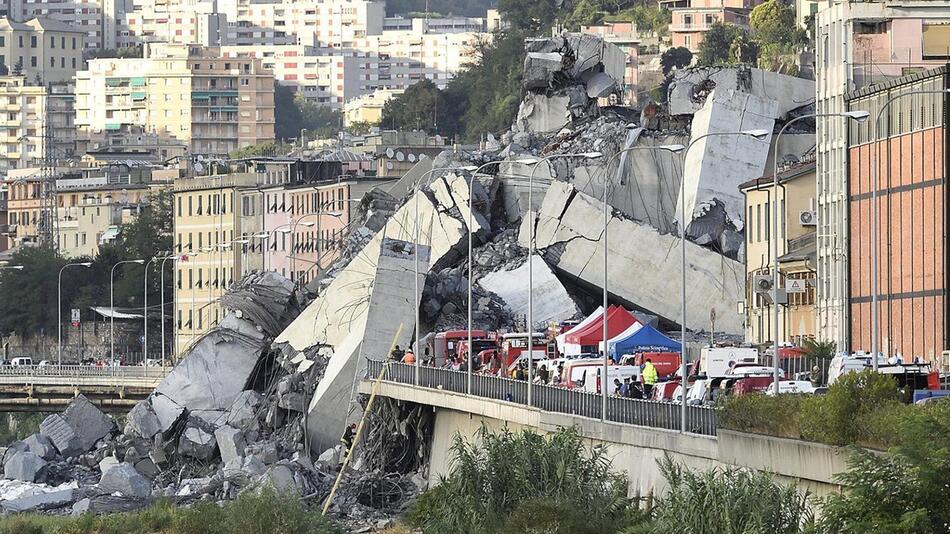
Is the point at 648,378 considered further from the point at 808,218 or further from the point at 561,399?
the point at 808,218

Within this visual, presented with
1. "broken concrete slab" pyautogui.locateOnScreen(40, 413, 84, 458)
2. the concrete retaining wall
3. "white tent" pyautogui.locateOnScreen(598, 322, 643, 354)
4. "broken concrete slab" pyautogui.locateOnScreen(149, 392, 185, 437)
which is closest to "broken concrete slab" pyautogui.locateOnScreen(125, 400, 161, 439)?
"broken concrete slab" pyautogui.locateOnScreen(149, 392, 185, 437)

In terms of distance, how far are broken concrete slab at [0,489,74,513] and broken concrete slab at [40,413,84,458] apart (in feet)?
48.1

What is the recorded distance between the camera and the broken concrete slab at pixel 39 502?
90188 mm

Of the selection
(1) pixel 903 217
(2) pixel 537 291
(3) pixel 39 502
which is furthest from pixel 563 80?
(1) pixel 903 217

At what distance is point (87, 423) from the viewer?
4326 inches

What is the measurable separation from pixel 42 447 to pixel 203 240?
61.4m

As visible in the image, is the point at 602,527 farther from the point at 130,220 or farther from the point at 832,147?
the point at 130,220

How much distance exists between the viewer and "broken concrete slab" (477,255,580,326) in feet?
333

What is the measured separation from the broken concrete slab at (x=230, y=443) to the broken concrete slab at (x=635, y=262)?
1573cm

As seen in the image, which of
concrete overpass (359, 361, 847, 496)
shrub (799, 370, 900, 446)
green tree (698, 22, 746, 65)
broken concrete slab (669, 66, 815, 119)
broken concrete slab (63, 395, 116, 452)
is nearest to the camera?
shrub (799, 370, 900, 446)

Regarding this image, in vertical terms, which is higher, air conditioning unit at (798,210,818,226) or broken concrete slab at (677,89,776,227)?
broken concrete slab at (677,89,776,227)

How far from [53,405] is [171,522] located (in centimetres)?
4723

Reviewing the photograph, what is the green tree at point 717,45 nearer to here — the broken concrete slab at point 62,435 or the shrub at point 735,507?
the broken concrete slab at point 62,435

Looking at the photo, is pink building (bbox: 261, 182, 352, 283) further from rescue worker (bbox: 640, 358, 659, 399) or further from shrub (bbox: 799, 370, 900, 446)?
shrub (bbox: 799, 370, 900, 446)
